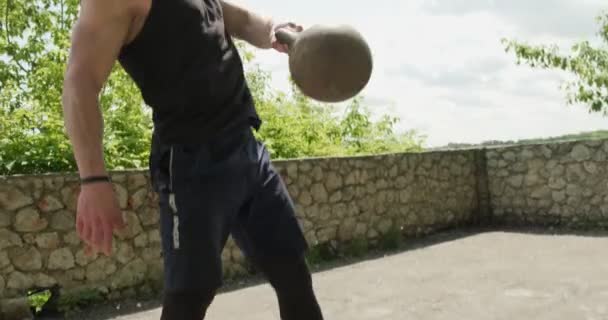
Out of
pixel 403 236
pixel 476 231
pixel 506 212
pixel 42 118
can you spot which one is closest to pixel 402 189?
pixel 403 236

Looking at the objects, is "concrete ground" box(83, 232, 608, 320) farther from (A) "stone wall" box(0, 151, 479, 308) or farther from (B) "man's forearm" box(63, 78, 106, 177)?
(B) "man's forearm" box(63, 78, 106, 177)

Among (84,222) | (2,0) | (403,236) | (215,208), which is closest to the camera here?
(84,222)

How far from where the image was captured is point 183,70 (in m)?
1.71

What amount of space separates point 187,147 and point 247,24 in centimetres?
51

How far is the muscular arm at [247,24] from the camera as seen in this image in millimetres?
2045

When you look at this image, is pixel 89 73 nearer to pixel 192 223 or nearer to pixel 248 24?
pixel 192 223

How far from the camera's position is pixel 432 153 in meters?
9.23

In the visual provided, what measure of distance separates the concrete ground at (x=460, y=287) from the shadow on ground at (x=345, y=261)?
14 centimetres

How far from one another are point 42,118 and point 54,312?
181 centimetres

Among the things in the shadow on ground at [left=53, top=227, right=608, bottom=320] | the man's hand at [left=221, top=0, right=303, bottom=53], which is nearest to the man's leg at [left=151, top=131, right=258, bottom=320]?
the man's hand at [left=221, top=0, right=303, bottom=53]

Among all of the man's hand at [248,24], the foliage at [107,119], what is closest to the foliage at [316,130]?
the foliage at [107,119]

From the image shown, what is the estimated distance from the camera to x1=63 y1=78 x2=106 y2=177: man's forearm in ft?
5.08

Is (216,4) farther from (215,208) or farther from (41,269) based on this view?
(41,269)

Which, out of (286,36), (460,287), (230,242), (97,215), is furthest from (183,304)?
(230,242)
